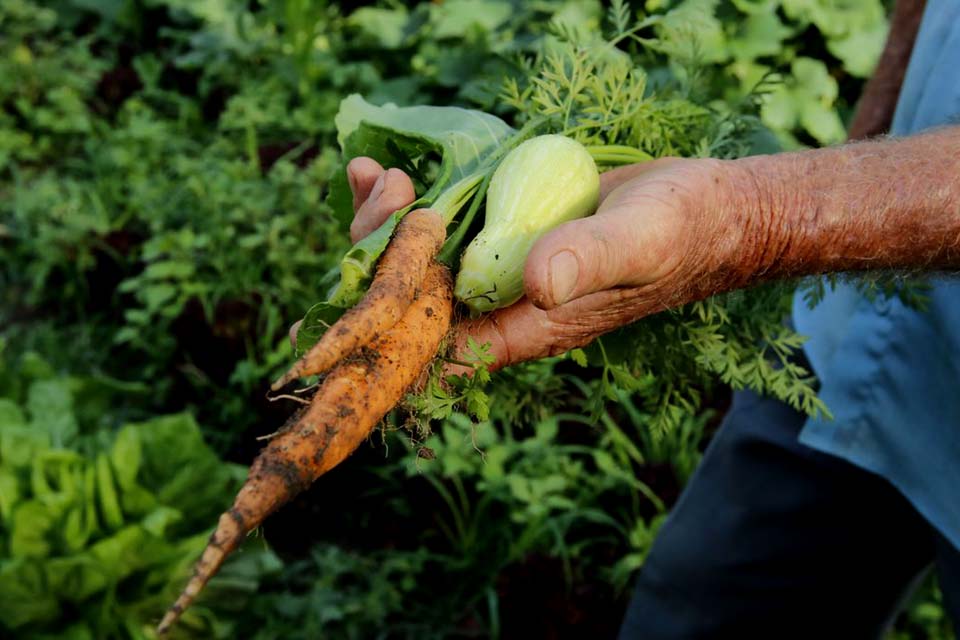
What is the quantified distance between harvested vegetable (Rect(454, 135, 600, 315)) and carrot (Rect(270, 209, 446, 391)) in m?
0.07

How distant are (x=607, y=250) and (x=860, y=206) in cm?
41

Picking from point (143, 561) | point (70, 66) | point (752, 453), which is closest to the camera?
point (752, 453)

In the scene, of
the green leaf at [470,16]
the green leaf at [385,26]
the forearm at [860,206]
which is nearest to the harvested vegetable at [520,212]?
the forearm at [860,206]

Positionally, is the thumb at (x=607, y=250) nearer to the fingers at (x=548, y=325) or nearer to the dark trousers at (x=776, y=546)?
the fingers at (x=548, y=325)

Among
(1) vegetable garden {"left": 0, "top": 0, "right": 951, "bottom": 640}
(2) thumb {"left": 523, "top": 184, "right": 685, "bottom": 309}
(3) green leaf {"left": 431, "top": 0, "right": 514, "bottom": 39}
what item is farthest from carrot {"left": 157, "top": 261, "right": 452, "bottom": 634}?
(3) green leaf {"left": 431, "top": 0, "right": 514, "bottom": 39}

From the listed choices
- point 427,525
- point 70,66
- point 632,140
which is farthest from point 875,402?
point 70,66

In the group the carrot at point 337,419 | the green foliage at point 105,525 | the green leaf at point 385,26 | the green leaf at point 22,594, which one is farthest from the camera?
the green leaf at point 385,26

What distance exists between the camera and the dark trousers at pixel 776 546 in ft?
7.02

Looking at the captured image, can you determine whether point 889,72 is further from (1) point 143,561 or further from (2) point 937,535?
(1) point 143,561

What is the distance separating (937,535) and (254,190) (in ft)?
8.84

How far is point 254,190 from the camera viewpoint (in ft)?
12.4

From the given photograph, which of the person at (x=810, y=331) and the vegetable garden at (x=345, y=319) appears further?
the vegetable garden at (x=345, y=319)

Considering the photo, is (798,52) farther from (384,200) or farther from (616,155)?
(384,200)

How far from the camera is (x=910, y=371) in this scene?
1888mm
